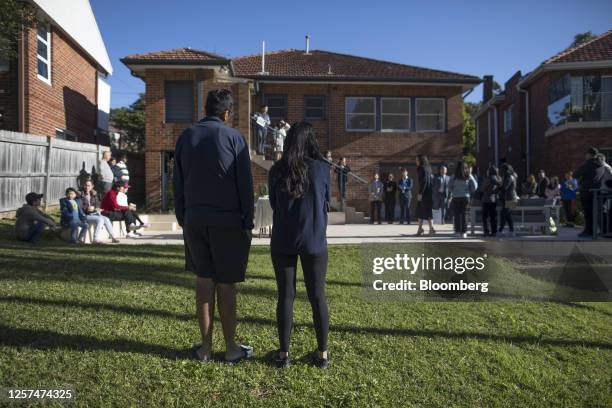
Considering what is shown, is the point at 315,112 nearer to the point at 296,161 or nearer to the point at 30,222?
the point at 30,222

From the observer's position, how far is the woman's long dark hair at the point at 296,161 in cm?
373

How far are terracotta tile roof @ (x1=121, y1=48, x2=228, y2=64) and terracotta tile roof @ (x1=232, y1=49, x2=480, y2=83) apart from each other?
2.93 m

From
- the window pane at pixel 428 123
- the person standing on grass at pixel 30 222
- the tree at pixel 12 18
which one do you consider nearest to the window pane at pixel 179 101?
the tree at pixel 12 18

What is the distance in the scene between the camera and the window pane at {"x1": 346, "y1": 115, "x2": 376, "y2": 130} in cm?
2183

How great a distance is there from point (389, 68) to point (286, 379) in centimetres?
2072

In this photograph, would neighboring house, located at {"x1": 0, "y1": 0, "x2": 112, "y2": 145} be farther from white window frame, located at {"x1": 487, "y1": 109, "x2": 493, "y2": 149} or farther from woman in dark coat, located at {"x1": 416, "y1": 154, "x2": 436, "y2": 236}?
white window frame, located at {"x1": 487, "y1": 109, "x2": 493, "y2": 149}

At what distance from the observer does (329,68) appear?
73.9ft

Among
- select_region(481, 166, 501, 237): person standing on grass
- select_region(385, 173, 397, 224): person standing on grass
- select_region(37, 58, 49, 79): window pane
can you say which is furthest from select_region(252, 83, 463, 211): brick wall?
select_region(481, 166, 501, 237): person standing on grass

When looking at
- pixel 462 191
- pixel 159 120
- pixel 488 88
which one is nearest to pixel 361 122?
pixel 159 120

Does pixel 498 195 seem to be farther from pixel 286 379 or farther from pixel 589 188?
pixel 286 379

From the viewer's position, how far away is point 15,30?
Result: 8.99m

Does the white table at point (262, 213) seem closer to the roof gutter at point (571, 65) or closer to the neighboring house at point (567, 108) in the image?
the neighboring house at point (567, 108)

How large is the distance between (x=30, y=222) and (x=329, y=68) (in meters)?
15.5

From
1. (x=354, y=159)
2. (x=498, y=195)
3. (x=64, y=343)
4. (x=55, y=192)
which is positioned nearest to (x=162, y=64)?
(x=55, y=192)
